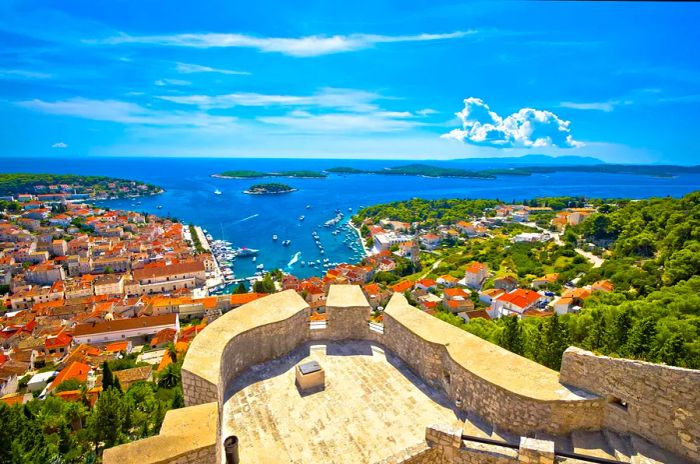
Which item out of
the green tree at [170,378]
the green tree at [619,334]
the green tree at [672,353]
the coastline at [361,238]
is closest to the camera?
the green tree at [672,353]

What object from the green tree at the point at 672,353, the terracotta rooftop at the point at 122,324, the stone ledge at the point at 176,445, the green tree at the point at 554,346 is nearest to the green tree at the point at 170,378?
the terracotta rooftop at the point at 122,324

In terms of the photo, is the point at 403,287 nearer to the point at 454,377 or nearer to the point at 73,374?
the point at 73,374

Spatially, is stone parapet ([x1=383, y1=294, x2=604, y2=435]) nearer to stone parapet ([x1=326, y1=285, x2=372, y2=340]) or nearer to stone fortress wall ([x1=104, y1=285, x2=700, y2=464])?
stone fortress wall ([x1=104, y1=285, x2=700, y2=464])

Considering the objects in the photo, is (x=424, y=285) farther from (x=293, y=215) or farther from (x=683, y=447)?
(x=293, y=215)

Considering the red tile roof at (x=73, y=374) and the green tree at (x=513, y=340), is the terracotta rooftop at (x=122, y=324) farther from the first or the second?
the green tree at (x=513, y=340)

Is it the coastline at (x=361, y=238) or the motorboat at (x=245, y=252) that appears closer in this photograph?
the motorboat at (x=245, y=252)

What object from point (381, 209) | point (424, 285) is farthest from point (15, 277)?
point (381, 209)
